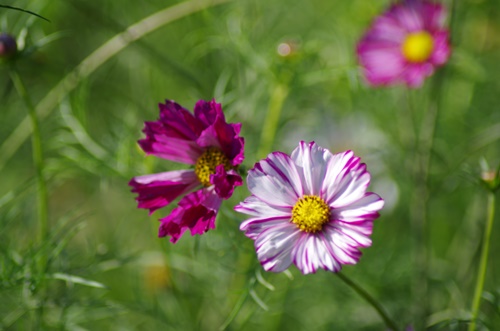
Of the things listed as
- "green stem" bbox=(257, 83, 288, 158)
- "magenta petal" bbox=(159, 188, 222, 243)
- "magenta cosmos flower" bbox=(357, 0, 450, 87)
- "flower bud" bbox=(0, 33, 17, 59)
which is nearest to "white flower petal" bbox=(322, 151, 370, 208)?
"magenta petal" bbox=(159, 188, 222, 243)

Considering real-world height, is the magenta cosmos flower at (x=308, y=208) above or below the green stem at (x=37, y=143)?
below

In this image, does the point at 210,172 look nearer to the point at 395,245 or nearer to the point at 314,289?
the point at 314,289

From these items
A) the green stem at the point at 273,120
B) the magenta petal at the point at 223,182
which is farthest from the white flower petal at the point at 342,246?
the green stem at the point at 273,120

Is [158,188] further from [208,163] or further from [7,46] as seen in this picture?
[7,46]

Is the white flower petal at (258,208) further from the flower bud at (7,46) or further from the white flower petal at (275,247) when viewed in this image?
the flower bud at (7,46)

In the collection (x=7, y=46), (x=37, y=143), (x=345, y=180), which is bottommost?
(x=345, y=180)

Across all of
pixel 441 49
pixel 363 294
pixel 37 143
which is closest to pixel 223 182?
pixel 363 294
